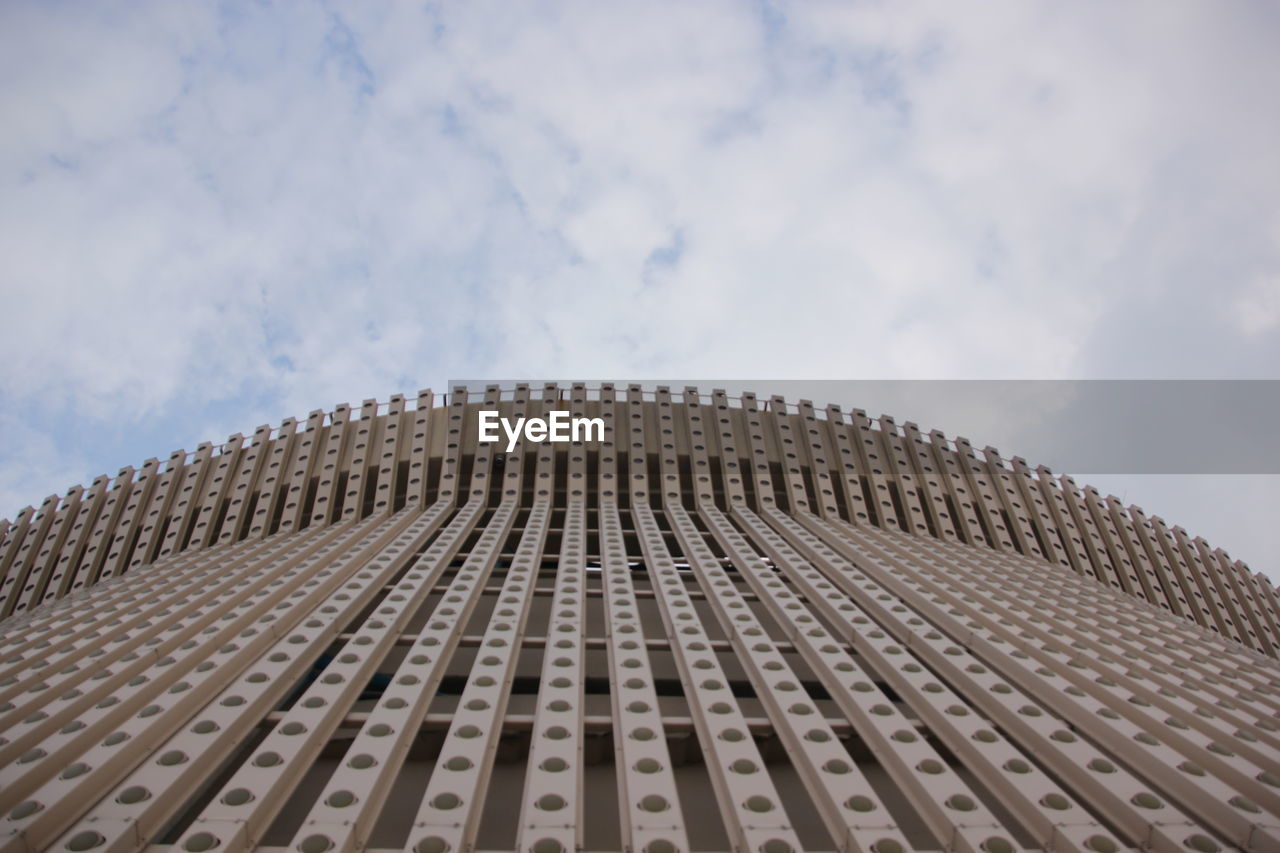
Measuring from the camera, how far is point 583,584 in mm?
10156

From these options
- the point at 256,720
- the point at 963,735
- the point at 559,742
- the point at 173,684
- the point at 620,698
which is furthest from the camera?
the point at 173,684

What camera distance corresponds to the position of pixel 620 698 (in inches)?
260

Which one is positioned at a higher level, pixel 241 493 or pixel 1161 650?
pixel 241 493

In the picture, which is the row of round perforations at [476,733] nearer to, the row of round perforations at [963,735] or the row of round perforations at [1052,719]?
the row of round perforations at [963,735]

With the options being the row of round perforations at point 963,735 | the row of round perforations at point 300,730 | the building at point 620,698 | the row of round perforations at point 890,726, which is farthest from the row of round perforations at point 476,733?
the row of round perforations at point 963,735

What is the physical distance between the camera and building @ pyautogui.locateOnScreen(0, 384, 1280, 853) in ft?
16.3

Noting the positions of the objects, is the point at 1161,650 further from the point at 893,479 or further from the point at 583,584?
the point at 893,479

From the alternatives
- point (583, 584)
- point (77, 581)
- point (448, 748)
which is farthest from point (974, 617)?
point (77, 581)

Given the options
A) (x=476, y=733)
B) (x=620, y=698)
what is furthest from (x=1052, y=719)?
(x=476, y=733)

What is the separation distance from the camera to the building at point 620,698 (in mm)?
4969

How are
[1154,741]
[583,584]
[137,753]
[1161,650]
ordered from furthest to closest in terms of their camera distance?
[583,584] < [1161,650] < [1154,741] < [137,753]

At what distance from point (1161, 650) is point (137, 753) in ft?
33.2

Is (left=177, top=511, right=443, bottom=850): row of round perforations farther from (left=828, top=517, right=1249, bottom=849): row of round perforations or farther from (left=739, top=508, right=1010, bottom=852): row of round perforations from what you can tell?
(left=828, top=517, right=1249, bottom=849): row of round perforations

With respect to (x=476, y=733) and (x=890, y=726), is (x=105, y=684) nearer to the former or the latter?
(x=476, y=733)
